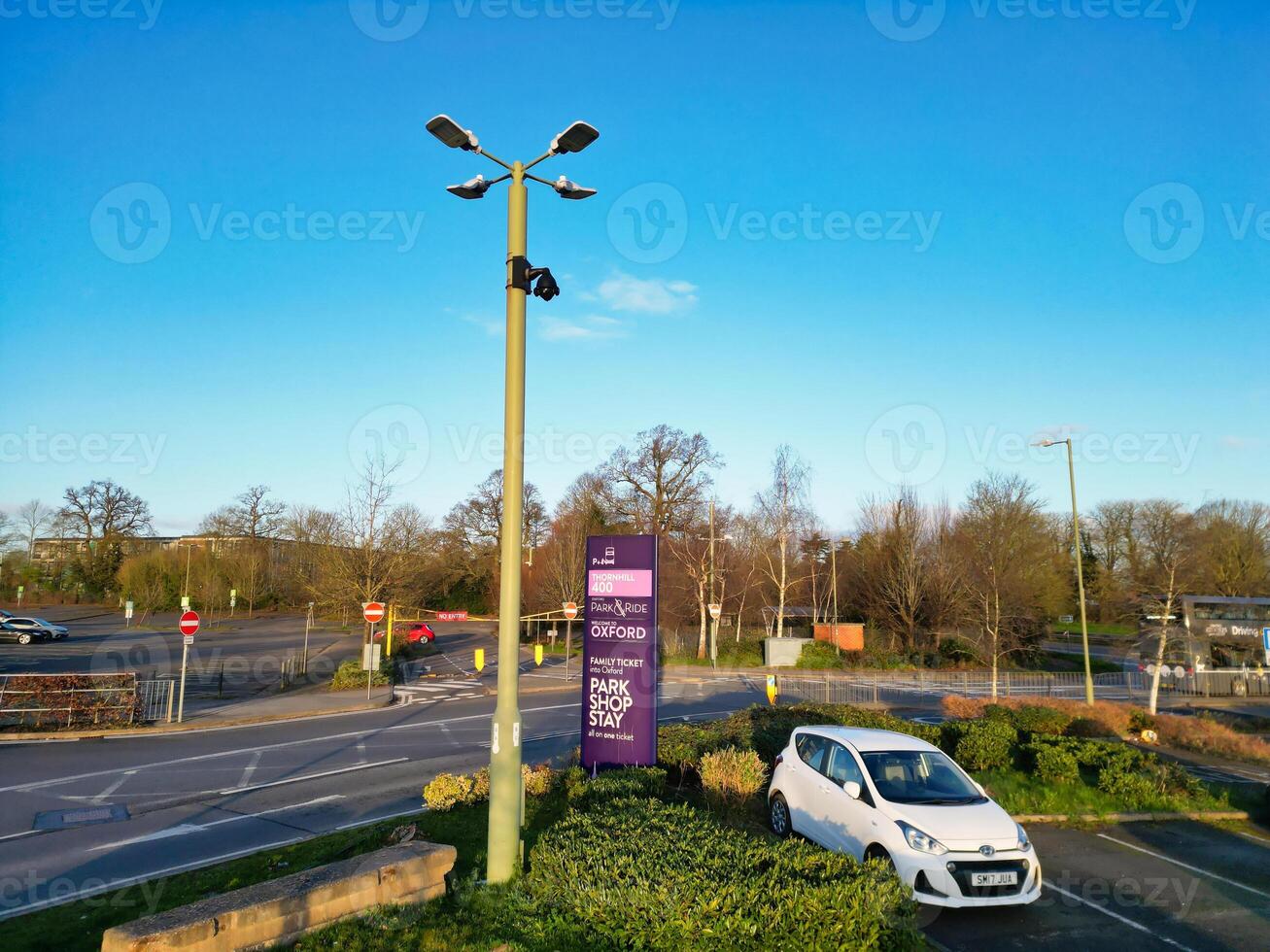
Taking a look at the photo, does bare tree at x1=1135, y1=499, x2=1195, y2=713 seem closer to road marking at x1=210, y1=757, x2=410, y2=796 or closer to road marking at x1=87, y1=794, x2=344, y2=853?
road marking at x1=210, y1=757, x2=410, y2=796

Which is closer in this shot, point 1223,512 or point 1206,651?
point 1206,651

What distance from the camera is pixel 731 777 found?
10.5 metres

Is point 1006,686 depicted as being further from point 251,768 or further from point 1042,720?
point 251,768

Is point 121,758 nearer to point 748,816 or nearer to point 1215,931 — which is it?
point 748,816

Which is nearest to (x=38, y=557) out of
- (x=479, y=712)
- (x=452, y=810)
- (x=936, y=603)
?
(x=479, y=712)

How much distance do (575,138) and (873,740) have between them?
739cm

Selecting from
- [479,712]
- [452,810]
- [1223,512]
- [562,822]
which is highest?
[1223,512]

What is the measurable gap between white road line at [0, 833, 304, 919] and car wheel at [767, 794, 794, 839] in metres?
5.94

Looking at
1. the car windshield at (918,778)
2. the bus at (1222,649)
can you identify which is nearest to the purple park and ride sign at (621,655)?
the car windshield at (918,778)

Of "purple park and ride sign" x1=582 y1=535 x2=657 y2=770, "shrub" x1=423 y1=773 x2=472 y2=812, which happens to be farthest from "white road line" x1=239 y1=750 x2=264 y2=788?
"purple park and ride sign" x1=582 y1=535 x2=657 y2=770

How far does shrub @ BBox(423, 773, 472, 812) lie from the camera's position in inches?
414

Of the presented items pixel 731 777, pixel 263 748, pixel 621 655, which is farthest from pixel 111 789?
pixel 731 777

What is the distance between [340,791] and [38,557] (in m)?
82.4

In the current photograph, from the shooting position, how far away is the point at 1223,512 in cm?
5953
